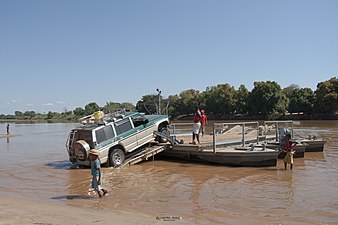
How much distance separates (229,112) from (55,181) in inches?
3379

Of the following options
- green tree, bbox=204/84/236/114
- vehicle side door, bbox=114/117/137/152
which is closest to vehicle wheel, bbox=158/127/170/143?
vehicle side door, bbox=114/117/137/152

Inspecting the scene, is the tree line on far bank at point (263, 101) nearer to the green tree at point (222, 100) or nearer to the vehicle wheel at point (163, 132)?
the green tree at point (222, 100)

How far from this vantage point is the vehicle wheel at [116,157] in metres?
15.0

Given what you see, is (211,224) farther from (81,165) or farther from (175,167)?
(81,165)

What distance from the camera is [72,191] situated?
11109 mm

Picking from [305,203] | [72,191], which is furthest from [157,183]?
[305,203]

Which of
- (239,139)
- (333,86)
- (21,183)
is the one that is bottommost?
(21,183)

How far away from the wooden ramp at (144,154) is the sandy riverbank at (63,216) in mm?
6837

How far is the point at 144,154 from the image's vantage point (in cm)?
1606

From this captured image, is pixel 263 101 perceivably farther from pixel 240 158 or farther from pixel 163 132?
pixel 240 158

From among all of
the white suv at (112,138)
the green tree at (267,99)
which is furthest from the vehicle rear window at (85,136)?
the green tree at (267,99)

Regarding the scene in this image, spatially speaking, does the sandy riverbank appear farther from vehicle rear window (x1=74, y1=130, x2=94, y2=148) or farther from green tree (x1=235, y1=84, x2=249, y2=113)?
green tree (x1=235, y1=84, x2=249, y2=113)

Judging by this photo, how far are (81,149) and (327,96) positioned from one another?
65961 mm

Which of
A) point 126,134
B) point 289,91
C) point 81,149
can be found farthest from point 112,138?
Answer: point 289,91
